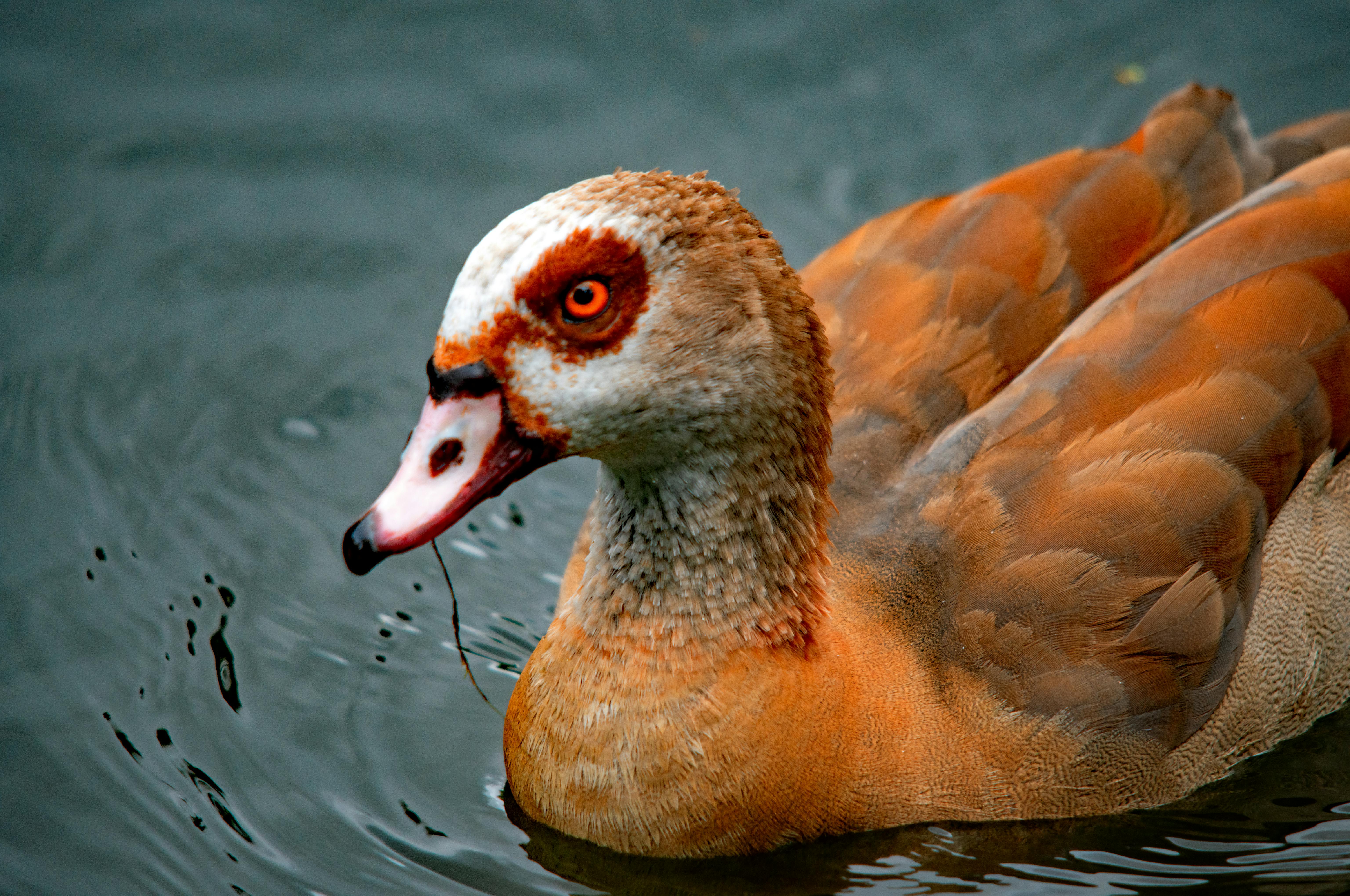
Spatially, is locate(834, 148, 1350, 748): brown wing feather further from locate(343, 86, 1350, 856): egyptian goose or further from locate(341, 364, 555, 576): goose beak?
locate(341, 364, 555, 576): goose beak

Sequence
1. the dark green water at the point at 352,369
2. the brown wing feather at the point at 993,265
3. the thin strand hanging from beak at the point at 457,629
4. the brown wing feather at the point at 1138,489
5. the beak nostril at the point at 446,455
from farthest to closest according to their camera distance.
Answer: the brown wing feather at the point at 993,265 < the thin strand hanging from beak at the point at 457,629 < the dark green water at the point at 352,369 < the brown wing feather at the point at 1138,489 < the beak nostril at the point at 446,455

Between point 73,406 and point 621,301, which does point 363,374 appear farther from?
point 621,301

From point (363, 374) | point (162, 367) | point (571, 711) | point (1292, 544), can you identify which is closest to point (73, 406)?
point (162, 367)

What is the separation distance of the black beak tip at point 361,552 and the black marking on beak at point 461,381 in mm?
336

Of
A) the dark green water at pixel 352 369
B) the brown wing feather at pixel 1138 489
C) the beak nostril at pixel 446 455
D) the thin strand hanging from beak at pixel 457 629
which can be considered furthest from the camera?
the thin strand hanging from beak at pixel 457 629

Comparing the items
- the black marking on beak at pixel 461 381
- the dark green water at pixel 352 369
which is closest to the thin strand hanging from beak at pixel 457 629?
the dark green water at pixel 352 369

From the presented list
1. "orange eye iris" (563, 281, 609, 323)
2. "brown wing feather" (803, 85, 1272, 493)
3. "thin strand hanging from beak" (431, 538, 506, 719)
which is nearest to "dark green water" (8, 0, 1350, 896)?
"thin strand hanging from beak" (431, 538, 506, 719)

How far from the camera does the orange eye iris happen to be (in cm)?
323

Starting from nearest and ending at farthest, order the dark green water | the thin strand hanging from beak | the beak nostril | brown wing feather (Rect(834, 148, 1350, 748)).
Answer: the beak nostril
brown wing feather (Rect(834, 148, 1350, 748))
the dark green water
the thin strand hanging from beak

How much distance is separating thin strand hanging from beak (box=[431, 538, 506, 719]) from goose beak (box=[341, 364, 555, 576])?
2.40 ft

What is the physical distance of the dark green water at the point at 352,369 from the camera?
406cm

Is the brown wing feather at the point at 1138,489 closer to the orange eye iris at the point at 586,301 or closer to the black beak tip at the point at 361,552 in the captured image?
the orange eye iris at the point at 586,301

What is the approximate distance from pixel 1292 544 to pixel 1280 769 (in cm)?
70

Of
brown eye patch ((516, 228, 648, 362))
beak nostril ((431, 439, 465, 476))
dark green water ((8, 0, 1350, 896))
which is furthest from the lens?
dark green water ((8, 0, 1350, 896))
